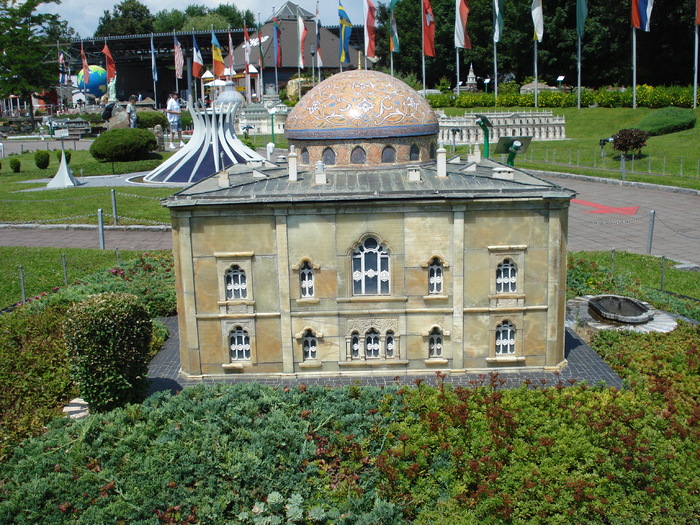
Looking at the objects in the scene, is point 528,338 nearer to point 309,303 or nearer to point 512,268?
point 512,268

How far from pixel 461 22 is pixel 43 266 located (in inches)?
1732

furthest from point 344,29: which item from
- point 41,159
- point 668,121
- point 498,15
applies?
point 668,121

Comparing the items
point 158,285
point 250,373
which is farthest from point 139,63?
point 250,373

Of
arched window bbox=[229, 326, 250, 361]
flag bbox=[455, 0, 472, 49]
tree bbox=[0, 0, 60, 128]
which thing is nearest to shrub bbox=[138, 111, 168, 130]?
tree bbox=[0, 0, 60, 128]

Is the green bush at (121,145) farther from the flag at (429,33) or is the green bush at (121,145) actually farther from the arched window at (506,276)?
the arched window at (506,276)

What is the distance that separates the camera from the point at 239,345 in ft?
65.0

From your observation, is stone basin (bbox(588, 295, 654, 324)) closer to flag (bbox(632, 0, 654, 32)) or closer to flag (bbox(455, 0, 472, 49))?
flag (bbox(455, 0, 472, 49))

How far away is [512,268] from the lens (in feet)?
63.5

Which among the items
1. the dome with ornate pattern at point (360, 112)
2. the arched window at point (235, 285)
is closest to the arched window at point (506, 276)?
the dome with ornate pattern at point (360, 112)

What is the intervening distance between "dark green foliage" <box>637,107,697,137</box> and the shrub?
52813 millimetres

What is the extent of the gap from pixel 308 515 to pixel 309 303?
6800 millimetres

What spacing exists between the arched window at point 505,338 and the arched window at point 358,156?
6.40 meters

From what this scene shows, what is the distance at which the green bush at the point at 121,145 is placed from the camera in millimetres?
63000

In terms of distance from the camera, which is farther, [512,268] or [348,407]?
[512,268]
